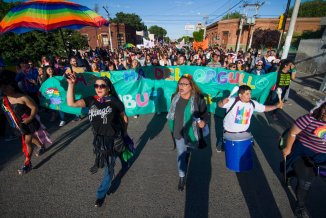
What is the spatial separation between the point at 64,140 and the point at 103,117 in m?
2.92

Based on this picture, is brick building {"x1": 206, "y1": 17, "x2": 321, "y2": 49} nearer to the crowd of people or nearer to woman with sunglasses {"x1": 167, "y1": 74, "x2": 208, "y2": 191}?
the crowd of people

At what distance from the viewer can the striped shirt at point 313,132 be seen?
225 centimetres

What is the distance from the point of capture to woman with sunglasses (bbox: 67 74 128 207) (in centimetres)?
241

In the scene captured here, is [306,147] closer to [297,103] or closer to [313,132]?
[313,132]

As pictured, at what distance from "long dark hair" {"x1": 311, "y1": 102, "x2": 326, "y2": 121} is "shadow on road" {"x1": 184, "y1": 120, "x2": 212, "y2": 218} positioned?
1.87 m

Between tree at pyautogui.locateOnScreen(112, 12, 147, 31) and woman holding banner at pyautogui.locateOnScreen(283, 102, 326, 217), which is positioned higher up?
tree at pyautogui.locateOnScreen(112, 12, 147, 31)

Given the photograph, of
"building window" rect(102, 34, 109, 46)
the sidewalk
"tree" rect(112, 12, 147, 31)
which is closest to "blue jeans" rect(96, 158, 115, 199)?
the sidewalk

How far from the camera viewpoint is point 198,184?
312 centimetres

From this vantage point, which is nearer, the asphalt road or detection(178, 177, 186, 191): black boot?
the asphalt road

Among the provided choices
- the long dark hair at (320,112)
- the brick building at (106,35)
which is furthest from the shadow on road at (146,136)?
the brick building at (106,35)

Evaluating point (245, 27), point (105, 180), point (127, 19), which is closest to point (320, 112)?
point (105, 180)

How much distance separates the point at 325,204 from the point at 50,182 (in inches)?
177

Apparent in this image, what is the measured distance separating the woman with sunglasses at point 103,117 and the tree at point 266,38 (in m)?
33.5

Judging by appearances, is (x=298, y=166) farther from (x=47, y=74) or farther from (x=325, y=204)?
(x=47, y=74)
